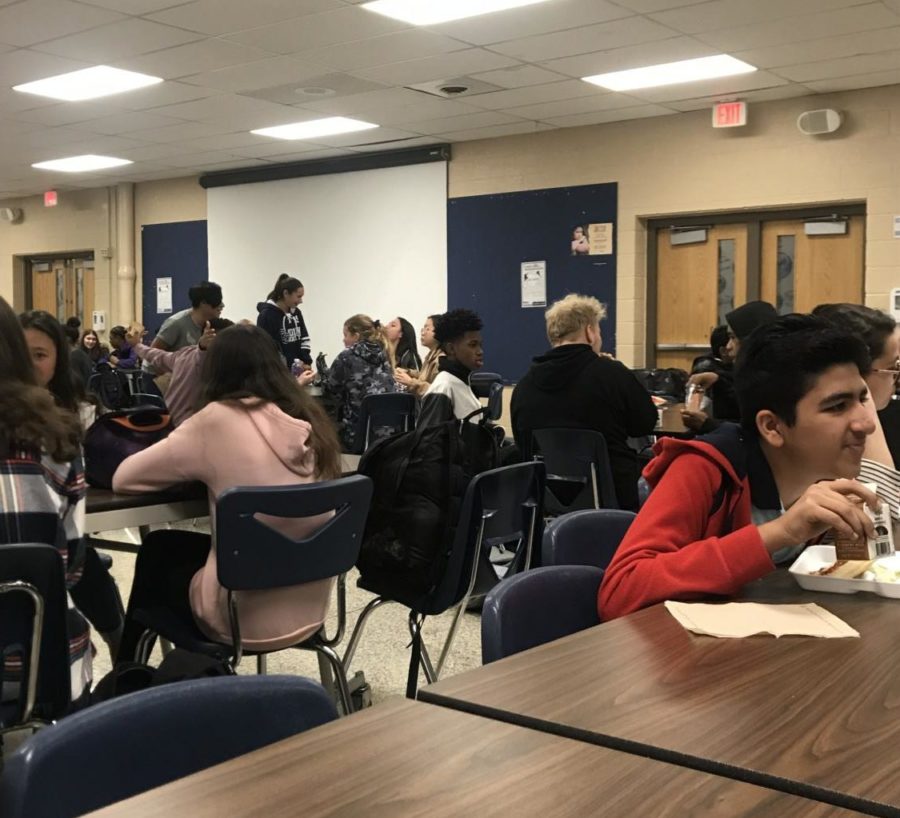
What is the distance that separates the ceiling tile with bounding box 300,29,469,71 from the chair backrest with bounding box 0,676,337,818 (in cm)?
500

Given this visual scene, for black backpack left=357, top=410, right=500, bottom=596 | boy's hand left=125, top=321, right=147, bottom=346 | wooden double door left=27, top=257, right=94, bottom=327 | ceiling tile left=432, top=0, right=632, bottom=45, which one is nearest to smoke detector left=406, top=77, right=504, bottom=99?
ceiling tile left=432, top=0, right=632, bottom=45

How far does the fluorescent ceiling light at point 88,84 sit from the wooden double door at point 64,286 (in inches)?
197

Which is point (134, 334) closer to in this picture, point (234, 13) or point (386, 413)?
point (386, 413)

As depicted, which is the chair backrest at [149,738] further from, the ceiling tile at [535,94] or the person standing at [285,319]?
the person standing at [285,319]

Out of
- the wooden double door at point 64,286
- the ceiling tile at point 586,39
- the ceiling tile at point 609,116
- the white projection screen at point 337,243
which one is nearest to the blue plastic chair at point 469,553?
the ceiling tile at point 586,39

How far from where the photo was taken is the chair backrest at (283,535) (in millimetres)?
2363

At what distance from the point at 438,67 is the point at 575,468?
3.14 meters

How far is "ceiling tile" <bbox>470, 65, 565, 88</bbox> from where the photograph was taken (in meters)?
6.45

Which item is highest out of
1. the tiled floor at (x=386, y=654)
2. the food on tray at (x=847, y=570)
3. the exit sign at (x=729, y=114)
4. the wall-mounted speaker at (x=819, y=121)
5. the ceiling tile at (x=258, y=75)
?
the ceiling tile at (x=258, y=75)

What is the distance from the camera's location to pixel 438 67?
6387mm

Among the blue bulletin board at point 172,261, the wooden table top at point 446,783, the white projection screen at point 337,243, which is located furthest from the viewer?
the blue bulletin board at point 172,261

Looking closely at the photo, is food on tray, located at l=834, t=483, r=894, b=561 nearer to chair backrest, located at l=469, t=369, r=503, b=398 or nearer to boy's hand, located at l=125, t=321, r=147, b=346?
chair backrest, located at l=469, t=369, r=503, b=398

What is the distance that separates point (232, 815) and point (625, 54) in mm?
5867

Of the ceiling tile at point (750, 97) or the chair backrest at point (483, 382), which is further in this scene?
the chair backrest at point (483, 382)
